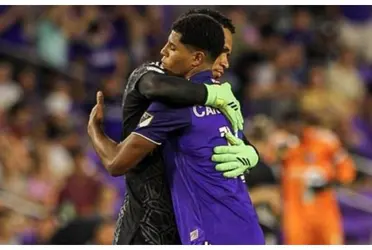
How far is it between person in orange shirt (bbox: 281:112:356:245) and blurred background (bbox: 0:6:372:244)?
0.13 m

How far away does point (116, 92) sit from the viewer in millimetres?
9406

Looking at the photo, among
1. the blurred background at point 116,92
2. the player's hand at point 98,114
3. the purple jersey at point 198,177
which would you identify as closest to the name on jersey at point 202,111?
the purple jersey at point 198,177

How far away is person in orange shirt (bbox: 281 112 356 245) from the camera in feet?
25.0

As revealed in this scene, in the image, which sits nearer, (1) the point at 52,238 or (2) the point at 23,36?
(1) the point at 52,238

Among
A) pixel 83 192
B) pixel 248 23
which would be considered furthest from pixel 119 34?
pixel 83 192

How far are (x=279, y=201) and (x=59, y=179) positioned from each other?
1874mm

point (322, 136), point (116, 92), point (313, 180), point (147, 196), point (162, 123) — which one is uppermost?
point (162, 123)

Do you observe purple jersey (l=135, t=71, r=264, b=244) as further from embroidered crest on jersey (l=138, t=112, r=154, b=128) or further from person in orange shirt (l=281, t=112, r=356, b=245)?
person in orange shirt (l=281, t=112, r=356, b=245)

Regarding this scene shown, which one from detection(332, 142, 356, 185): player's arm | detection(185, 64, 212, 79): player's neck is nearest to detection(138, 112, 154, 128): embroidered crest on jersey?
detection(185, 64, 212, 79): player's neck

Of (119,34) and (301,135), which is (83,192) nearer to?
(301,135)

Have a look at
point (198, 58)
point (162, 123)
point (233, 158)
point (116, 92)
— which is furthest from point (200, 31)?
point (116, 92)

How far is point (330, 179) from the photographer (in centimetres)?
A: 762

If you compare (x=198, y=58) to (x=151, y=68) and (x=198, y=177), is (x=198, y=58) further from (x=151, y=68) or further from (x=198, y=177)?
(x=198, y=177)

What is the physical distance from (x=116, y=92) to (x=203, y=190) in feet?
19.6
